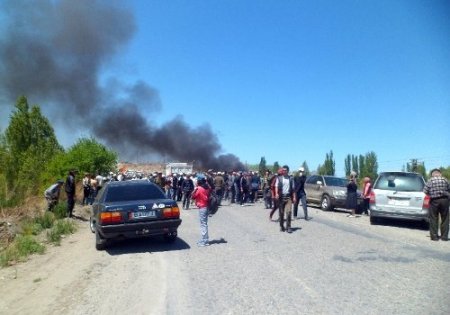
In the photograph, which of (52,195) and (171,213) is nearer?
(171,213)

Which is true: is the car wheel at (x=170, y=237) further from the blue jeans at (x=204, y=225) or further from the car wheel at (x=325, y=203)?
the car wheel at (x=325, y=203)

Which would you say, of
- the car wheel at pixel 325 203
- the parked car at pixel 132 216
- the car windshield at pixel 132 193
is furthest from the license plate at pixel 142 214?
the car wheel at pixel 325 203

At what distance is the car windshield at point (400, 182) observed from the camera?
1168 cm

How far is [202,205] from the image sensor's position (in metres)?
9.16

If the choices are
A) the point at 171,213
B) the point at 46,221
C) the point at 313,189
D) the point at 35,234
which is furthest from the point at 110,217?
the point at 313,189

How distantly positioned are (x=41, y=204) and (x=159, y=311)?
42.2ft

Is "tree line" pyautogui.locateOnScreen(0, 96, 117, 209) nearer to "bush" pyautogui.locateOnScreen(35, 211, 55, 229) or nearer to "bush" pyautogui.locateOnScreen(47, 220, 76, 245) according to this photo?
"bush" pyautogui.locateOnScreen(35, 211, 55, 229)

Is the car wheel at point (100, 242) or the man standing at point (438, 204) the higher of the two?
the man standing at point (438, 204)

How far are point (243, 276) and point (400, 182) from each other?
7.31 metres

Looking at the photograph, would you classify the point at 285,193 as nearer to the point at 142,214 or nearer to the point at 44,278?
the point at 142,214

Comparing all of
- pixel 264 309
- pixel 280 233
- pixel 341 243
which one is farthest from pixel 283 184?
pixel 264 309

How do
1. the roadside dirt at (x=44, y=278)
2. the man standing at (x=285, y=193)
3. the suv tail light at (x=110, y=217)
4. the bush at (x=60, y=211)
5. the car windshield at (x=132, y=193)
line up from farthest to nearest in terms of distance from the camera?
the bush at (x=60, y=211) → the man standing at (x=285, y=193) → the car windshield at (x=132, y=193) → the suv tail light at (x=110, y=217) → the roadside dirt at (x=44, y=278)

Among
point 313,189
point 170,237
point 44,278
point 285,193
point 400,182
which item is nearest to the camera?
point 44,278

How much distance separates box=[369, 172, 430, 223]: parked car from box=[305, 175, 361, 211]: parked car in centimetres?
434
